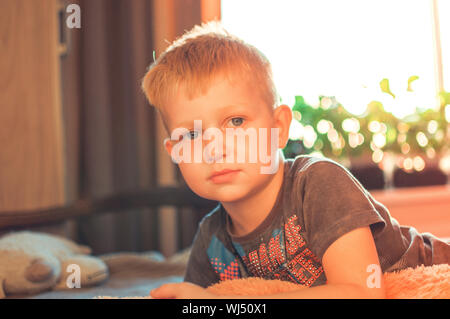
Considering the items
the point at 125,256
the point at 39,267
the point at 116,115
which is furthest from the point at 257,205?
the point at 116,115

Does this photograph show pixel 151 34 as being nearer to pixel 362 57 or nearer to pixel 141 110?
pixel 141 110

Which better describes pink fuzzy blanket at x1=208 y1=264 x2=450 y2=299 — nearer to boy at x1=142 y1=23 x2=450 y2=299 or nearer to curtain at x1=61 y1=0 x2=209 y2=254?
boy at x1=142 y1=23 x2=450 y2=299

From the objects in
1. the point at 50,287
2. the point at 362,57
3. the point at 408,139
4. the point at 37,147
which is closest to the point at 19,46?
the point at 37,147

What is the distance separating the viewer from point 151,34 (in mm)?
2080

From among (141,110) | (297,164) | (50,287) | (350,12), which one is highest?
(350,12)

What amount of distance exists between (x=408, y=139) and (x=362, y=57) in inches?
21.0

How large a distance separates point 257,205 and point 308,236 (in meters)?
0.13

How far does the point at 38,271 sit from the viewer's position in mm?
1028

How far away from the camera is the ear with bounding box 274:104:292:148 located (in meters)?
0.82

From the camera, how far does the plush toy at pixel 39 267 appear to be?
3.34 feet

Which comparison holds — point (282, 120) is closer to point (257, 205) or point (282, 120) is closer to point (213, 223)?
point (257, 205)

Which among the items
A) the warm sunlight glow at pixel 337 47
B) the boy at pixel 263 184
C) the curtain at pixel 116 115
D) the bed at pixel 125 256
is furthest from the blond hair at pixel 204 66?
the warm sunlight glow at pixel 337 47
